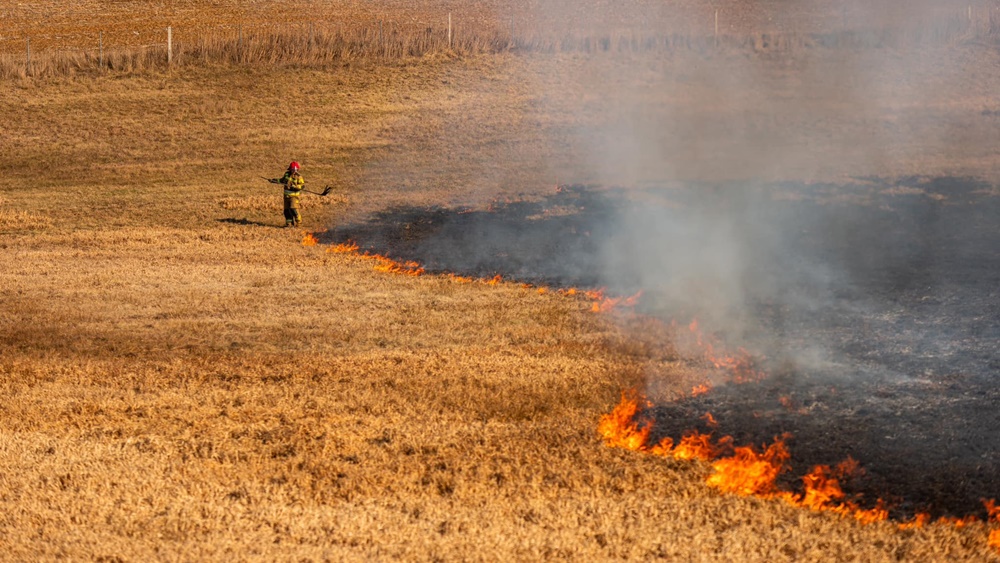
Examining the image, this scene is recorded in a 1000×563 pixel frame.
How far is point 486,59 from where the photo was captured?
30.8 metres

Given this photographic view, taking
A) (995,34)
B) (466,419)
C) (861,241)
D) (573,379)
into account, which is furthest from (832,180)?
(466,419)

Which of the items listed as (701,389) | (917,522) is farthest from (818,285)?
(917,522)

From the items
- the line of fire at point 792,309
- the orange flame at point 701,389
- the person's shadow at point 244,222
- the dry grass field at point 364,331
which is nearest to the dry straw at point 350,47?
the dry grass field at point 364,331

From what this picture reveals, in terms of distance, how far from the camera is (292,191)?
58.6ft

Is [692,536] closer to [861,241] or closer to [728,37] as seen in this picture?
[861,241]

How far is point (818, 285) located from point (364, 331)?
554 cm

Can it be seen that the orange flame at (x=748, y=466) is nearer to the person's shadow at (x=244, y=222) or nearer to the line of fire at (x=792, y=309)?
the line of fire at (x=792, y=309)

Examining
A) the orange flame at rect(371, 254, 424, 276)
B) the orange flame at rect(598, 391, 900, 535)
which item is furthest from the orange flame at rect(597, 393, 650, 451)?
the orange flame at rect(371, 254, 424, 276)

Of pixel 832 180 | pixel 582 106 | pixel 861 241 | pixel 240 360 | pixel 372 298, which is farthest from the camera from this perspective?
pixel 582 106

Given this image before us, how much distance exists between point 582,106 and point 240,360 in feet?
63.3

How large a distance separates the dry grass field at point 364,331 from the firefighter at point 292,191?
0.48 meters

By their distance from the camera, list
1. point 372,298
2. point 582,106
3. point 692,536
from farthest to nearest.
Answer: point 582,106 → point 372,298 → point 692,536

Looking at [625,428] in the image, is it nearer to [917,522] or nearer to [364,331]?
[917,522]

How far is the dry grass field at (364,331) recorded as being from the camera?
6.22 metres
